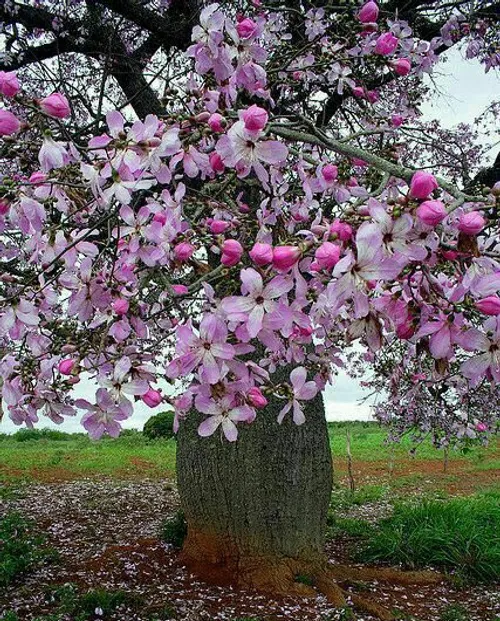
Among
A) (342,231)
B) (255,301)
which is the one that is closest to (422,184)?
(342,231)

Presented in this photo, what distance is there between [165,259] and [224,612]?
3.53 meters

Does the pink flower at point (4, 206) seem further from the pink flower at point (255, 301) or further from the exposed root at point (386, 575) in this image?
the exposed root at point (386, 575)

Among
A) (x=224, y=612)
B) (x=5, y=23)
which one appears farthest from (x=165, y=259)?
(x=5, y=23)

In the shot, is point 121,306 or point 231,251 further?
point 121,306

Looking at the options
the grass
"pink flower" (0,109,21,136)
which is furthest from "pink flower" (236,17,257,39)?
Result: the grass

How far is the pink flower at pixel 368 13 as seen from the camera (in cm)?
307

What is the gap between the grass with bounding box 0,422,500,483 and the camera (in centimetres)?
1173

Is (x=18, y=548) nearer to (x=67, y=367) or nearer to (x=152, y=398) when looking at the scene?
(x=67, y=367)

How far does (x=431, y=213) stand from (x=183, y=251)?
819 millimetres

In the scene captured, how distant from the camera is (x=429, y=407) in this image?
882cm

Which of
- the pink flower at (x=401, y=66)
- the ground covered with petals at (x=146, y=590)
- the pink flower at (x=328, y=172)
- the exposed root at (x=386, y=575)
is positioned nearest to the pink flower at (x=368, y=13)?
the pink flower at (x=401, y=66)

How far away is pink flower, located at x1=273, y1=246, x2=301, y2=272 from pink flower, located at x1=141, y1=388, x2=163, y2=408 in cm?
59

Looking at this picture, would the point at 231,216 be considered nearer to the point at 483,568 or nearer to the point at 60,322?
the point at 60,322

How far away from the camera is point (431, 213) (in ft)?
4.01
